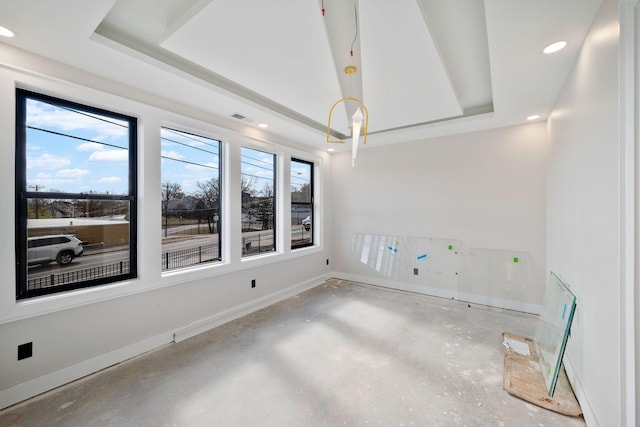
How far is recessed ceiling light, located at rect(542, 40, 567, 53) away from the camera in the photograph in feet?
6.70

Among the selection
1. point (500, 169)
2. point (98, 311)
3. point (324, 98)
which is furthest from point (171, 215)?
point (500, 169)

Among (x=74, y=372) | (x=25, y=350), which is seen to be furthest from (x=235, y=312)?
(x=25, y=350)

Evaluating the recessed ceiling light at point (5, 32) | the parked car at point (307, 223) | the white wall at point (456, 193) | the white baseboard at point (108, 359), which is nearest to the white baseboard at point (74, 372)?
the white baseboard at point (108, 359)

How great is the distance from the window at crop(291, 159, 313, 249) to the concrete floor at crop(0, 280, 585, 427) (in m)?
1.87

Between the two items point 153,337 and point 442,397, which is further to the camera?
point 153,337

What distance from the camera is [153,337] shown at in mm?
2816

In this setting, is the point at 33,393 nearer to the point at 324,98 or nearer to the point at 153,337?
the point at 153,337

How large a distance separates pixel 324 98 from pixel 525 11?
6.46ft

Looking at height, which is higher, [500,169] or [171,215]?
[500,169]

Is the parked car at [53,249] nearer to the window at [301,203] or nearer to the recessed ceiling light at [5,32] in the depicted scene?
the recessed ceiling light at [5,32]

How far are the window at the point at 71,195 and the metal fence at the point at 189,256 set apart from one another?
0.37 meters

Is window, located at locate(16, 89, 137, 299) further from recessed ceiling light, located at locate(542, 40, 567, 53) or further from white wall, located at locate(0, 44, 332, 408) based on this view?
recessed ceiling light, located at locate(542, 40, 567, 53)

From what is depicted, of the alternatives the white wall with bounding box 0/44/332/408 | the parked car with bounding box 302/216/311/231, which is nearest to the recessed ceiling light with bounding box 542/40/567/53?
the white wall with bounding box 0/44/332/408

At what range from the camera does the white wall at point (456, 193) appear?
3.79 m
